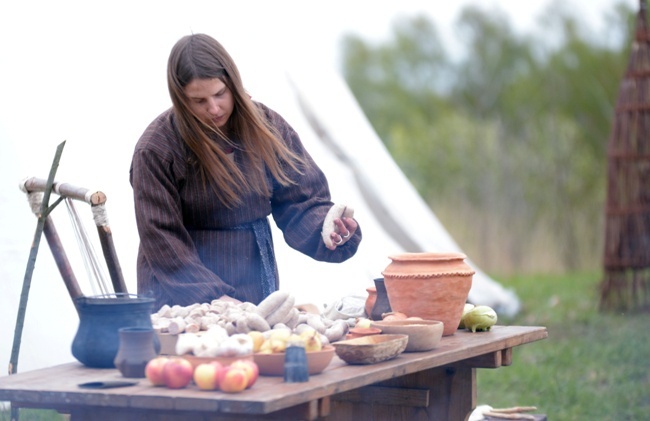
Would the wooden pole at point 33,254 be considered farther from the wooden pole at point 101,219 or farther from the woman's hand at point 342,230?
the woman's hand at point 342,230

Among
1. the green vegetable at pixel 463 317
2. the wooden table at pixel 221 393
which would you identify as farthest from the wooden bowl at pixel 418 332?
the green vegetable at pixel 463 317

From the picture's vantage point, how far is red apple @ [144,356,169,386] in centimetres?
205

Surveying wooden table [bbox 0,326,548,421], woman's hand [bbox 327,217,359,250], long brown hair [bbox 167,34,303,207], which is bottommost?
wooden table [bbox 0,326,548,421]

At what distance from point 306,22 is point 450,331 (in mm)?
3468

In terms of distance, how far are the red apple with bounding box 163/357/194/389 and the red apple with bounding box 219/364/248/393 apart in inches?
3.4

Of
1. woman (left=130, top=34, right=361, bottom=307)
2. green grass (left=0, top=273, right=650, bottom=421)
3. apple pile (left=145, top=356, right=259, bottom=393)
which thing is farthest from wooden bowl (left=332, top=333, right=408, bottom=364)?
green grass (left=0, top=273, right=650, bottom=421)

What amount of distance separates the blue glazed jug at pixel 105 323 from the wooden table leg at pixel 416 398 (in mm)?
867

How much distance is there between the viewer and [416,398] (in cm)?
295

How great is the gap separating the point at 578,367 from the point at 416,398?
280cm

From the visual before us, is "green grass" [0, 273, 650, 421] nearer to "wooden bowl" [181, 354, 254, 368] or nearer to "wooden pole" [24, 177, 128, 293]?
"wooden pole" [24, 177, 128, 293]

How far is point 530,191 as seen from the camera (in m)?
9.77

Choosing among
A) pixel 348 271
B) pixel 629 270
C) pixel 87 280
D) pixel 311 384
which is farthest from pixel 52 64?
pixel 629 270

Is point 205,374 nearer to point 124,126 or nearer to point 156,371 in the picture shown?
point 156,371

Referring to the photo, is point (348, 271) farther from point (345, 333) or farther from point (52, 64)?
point (345, 333)
